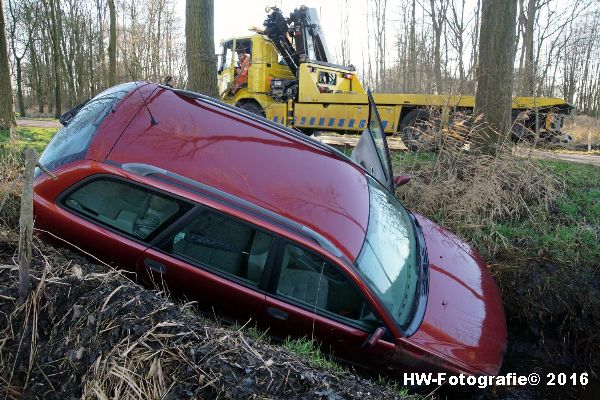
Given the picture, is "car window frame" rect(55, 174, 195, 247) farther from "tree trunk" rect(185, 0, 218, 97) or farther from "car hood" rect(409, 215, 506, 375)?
"tree trunk" rect(185, 0, 218, 97)

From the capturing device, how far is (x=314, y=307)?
284 cm

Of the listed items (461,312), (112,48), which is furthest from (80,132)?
(112,48)

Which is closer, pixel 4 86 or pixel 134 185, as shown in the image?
pixel 134 185

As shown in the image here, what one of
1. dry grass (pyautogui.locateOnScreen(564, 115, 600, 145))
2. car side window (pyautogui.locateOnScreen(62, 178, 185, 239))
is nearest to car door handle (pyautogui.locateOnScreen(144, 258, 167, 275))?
car side window (pyautogui.locateOnScreen(62, 178, 185, 239))

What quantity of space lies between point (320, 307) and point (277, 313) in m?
0.26

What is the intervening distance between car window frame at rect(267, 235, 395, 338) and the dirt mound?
0.59m

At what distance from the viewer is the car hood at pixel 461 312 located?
2965mm

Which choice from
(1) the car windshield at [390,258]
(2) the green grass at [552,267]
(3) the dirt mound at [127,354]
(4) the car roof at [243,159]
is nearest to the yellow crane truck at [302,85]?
(2) the green grass at [552,267]

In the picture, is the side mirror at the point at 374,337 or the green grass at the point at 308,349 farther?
the side mirror at the point at 374,337

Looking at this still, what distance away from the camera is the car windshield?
289 cm

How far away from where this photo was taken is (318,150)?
3.62 metres

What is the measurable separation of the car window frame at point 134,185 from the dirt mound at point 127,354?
56 cm

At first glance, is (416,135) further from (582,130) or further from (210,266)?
(582,130)

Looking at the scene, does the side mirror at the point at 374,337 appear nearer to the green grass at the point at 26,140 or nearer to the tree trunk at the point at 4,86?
the green grass at the point at 26,140
